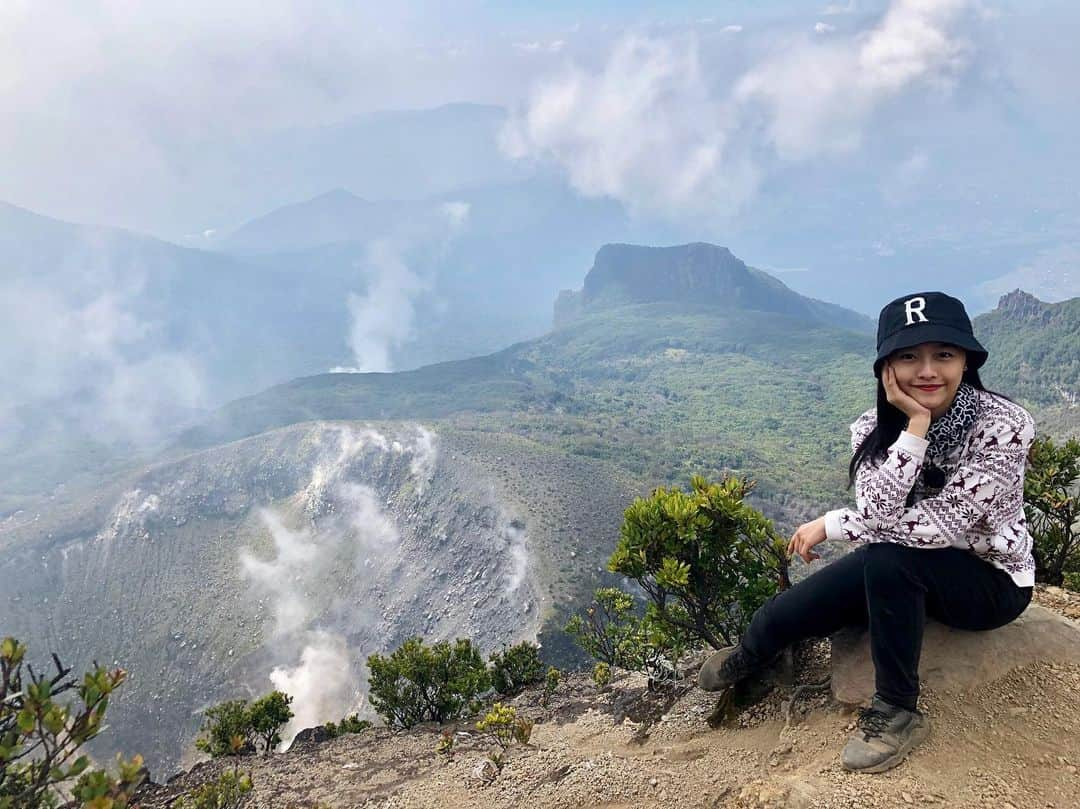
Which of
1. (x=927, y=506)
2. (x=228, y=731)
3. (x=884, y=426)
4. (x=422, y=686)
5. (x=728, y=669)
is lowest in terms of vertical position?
(x=228, y=731)

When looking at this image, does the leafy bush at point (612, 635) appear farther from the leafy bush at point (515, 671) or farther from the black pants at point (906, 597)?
the black pants at point (906, 597)

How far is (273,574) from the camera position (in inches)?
3182

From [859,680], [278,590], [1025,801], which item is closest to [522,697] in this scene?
[859,680]

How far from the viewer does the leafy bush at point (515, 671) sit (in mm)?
19281

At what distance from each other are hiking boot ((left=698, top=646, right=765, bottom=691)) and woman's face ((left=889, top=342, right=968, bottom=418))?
2.99m

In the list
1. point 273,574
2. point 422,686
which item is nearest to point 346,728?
point 422,686

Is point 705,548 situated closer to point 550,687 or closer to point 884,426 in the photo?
point 884,426

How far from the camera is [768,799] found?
4156 millimetres

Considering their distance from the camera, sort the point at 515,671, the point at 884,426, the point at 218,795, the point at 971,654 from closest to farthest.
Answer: the point at 884,426
the point at 971,654
the point at 218,795
the point at 515,671

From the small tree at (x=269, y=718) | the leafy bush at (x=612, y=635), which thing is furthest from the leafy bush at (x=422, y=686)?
the small tree at (x=269, y=718)

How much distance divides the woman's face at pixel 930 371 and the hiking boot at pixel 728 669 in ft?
9.81

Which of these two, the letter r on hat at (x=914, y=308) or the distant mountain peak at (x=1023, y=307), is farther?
the distant mountain peak at (x=1023, y=307)

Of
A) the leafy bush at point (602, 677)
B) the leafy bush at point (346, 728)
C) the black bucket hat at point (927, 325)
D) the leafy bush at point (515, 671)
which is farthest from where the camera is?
the leafy bush at point (515, 671)

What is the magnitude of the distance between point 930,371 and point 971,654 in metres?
2.55
